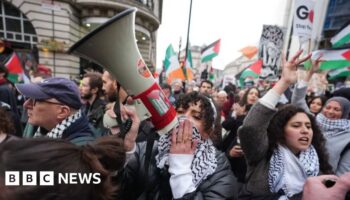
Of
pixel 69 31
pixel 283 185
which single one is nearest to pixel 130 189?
pixel 283 185

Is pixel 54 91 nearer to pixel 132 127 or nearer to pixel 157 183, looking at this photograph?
pixel 132 127

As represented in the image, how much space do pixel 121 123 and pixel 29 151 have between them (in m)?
0.54

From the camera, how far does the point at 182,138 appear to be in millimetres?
1301

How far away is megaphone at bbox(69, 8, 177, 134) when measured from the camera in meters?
1.17

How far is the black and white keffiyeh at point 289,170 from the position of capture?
152 cm

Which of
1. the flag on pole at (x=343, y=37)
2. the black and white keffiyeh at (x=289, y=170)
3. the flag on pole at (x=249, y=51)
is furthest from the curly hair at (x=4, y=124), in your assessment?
the flag on pole at (x=249, y=51)

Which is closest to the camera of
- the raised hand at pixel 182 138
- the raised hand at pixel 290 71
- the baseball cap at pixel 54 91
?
the raised hand at pixel 182 138

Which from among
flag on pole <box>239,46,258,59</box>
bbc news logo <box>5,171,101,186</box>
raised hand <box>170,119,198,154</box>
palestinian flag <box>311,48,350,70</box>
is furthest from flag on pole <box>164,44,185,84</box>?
bbc news logo <box>5,171,101,186</box>

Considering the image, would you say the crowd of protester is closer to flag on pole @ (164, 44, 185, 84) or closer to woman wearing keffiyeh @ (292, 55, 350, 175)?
woman wearing keffiyeh @ (292, 55, 350, 175)

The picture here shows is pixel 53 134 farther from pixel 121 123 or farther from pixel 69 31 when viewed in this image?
pixel 69 31

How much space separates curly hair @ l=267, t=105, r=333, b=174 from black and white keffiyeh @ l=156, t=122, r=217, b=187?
1.60ft

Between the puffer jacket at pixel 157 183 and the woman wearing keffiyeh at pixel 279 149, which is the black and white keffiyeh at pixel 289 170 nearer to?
the woman wearing keffiyeh at pixel 279 149

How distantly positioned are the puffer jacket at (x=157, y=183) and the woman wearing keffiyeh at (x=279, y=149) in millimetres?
195

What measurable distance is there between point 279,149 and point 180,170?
78 centimetres
